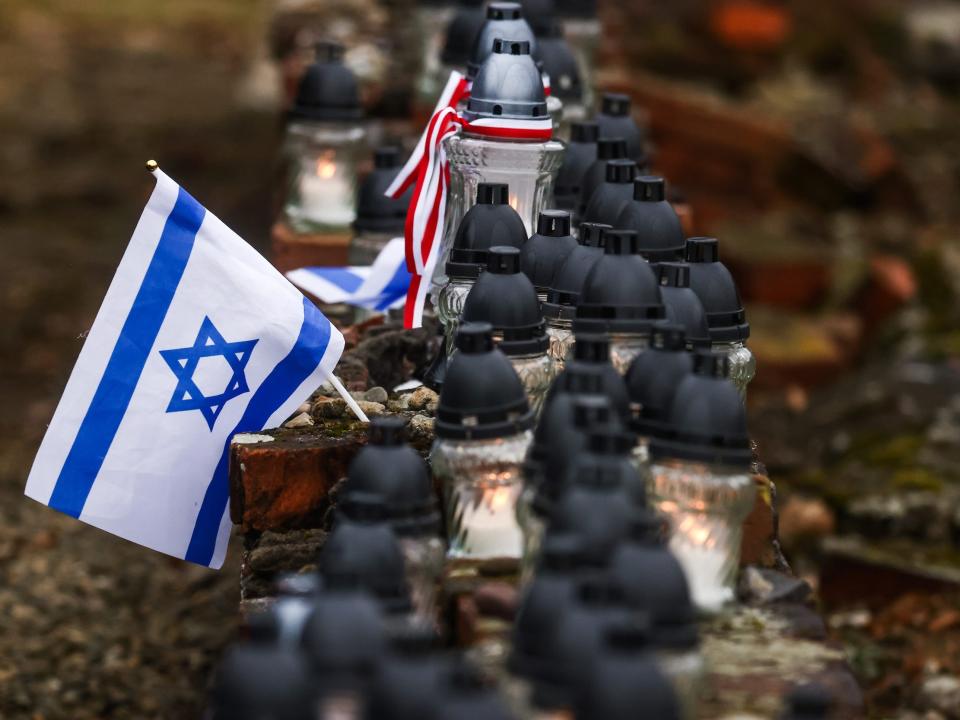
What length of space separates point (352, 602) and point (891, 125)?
10343mm

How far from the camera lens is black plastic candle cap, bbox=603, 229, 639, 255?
3.55 m

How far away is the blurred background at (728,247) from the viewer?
6199 millimetres

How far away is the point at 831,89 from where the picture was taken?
12664 millimetres

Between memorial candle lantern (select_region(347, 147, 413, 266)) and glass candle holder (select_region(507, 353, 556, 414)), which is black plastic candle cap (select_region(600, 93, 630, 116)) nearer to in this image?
memorial candle lantern (select_region(347, 147, 413, 266))

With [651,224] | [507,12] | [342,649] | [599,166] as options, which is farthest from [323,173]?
[342,649]

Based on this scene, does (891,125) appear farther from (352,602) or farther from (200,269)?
(352,602)

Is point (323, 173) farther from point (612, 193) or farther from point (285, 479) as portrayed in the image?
point (285, 479)

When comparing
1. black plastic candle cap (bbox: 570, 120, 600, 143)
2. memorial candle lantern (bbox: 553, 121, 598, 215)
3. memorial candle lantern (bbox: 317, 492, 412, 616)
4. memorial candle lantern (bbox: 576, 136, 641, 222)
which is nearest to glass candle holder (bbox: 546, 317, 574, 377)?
memorial candle lantern (bbox: 576, 136, 641, 222)

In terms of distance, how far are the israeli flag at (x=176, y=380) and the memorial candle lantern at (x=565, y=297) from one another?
57 centimetres

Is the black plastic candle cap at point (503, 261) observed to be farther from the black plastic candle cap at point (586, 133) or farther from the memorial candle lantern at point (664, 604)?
the black plastic candle cap at point (586, 133)

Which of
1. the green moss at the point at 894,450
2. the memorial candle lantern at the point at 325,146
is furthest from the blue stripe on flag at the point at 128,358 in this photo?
the green moss at the point at 894,450

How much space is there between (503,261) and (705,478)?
714 millimetres

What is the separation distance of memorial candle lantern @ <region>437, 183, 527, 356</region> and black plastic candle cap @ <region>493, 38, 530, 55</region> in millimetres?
386

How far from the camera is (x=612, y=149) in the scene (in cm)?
484
